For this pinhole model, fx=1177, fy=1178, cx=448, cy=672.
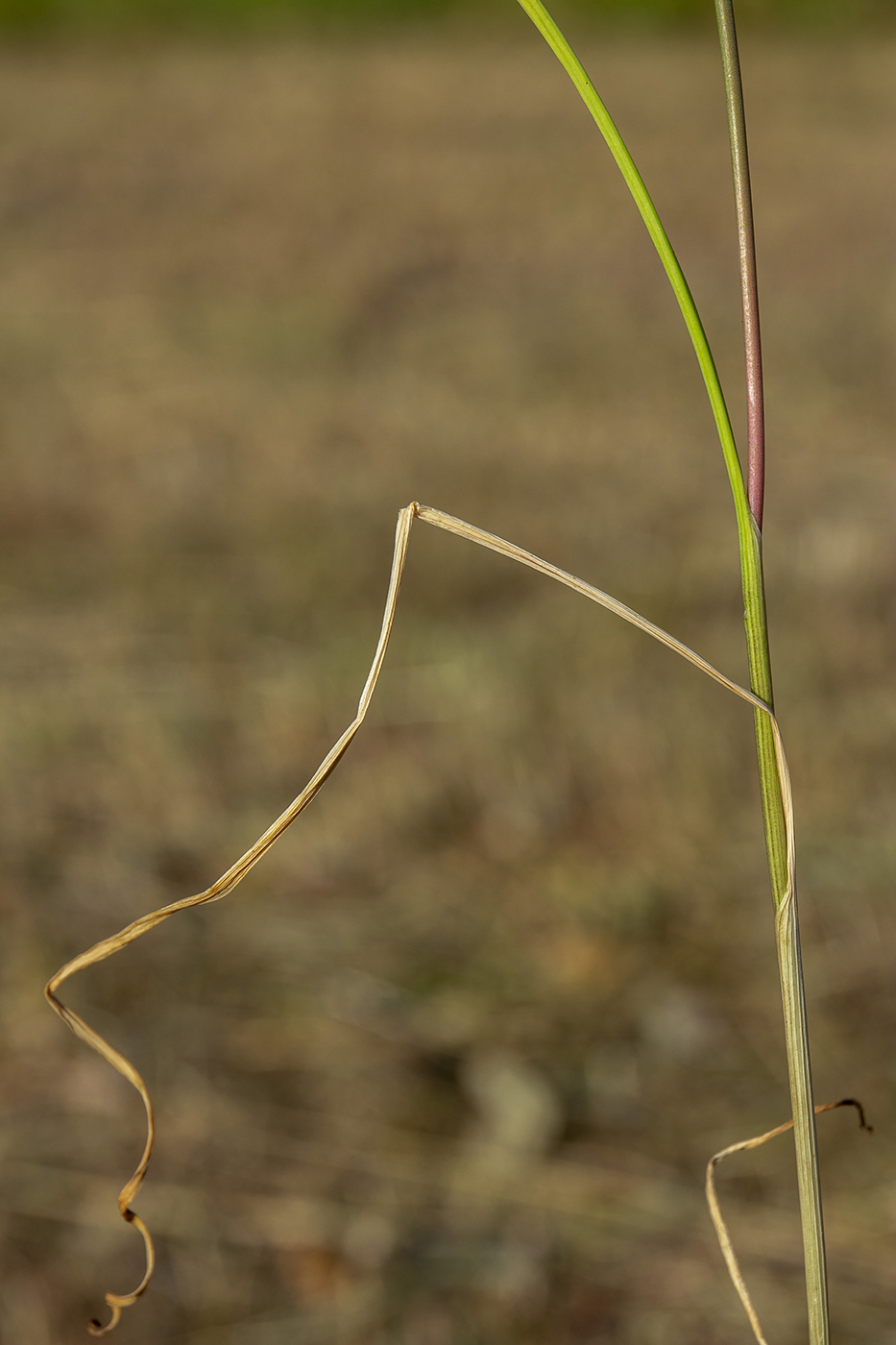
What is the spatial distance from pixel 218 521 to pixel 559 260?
1.90 m

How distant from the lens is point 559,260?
336 centimetres

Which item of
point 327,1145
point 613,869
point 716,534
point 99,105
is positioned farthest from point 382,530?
point 99,105

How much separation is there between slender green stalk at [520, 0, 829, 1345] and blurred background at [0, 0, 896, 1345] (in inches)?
22.8

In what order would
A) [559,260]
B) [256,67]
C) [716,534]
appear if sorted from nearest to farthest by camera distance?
[716,534] → [559,260] → [256,67]

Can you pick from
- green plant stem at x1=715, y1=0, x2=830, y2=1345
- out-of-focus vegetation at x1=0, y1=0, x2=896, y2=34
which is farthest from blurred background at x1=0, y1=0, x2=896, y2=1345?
out-of-focus vegetation at x1=0, y1=0, x2=896, y2=34

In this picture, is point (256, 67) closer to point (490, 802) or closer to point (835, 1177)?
point (490, 802)

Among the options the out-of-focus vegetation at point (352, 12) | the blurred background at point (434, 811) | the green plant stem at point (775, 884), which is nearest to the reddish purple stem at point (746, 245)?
the green plant stem at point (775, 884)

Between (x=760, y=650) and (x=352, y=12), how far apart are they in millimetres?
8621

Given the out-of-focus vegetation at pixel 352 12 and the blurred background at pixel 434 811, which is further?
the out-of-focus vegetation at pixel 352 12

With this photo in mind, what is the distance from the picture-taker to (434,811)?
119 centimetres

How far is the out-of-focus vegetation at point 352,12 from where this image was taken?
7.25 meters

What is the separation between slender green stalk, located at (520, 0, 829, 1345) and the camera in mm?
176

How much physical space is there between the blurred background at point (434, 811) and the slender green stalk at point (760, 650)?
580mm

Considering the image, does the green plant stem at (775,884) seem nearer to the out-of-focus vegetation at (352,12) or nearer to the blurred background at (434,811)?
the blurred background at (434,811)
